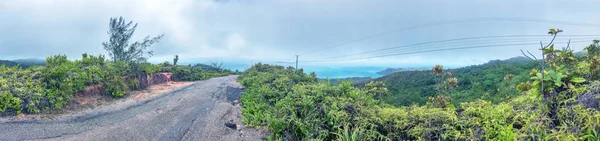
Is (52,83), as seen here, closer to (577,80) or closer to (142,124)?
(142,124)

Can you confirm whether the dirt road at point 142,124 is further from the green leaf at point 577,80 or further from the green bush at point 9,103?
the green leaf at point 577,80

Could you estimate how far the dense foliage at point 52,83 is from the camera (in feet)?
24.8

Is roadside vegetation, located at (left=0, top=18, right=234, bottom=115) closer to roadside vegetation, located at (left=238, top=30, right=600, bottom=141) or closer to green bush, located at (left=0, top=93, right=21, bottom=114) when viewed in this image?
green bush, located at (left=0, top=93, right=21, bottom=114)

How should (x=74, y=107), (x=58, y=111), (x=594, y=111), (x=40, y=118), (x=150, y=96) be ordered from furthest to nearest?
(x=150, y=96)
(x=74, y=107)
(x=58, y=111)
(x=40, y=118)
(x=594, y=111)

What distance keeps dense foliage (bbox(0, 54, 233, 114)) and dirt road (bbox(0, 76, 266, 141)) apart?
0.76 m

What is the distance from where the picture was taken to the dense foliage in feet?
24.8

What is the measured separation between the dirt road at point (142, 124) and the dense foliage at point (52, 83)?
2.48 feet

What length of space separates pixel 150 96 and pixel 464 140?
33.4 ft

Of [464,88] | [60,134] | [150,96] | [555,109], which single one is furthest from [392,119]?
[464,88]

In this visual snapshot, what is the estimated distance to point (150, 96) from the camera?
1111 centimetres

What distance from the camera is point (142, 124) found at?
280 inches

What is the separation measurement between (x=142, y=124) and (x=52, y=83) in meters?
3.44

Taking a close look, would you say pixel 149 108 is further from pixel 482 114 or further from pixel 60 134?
pixel 482 114

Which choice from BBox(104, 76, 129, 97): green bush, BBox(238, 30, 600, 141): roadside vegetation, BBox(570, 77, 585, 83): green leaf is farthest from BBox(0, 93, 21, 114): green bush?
BBox(570, 77, 585, 83): green leaf
